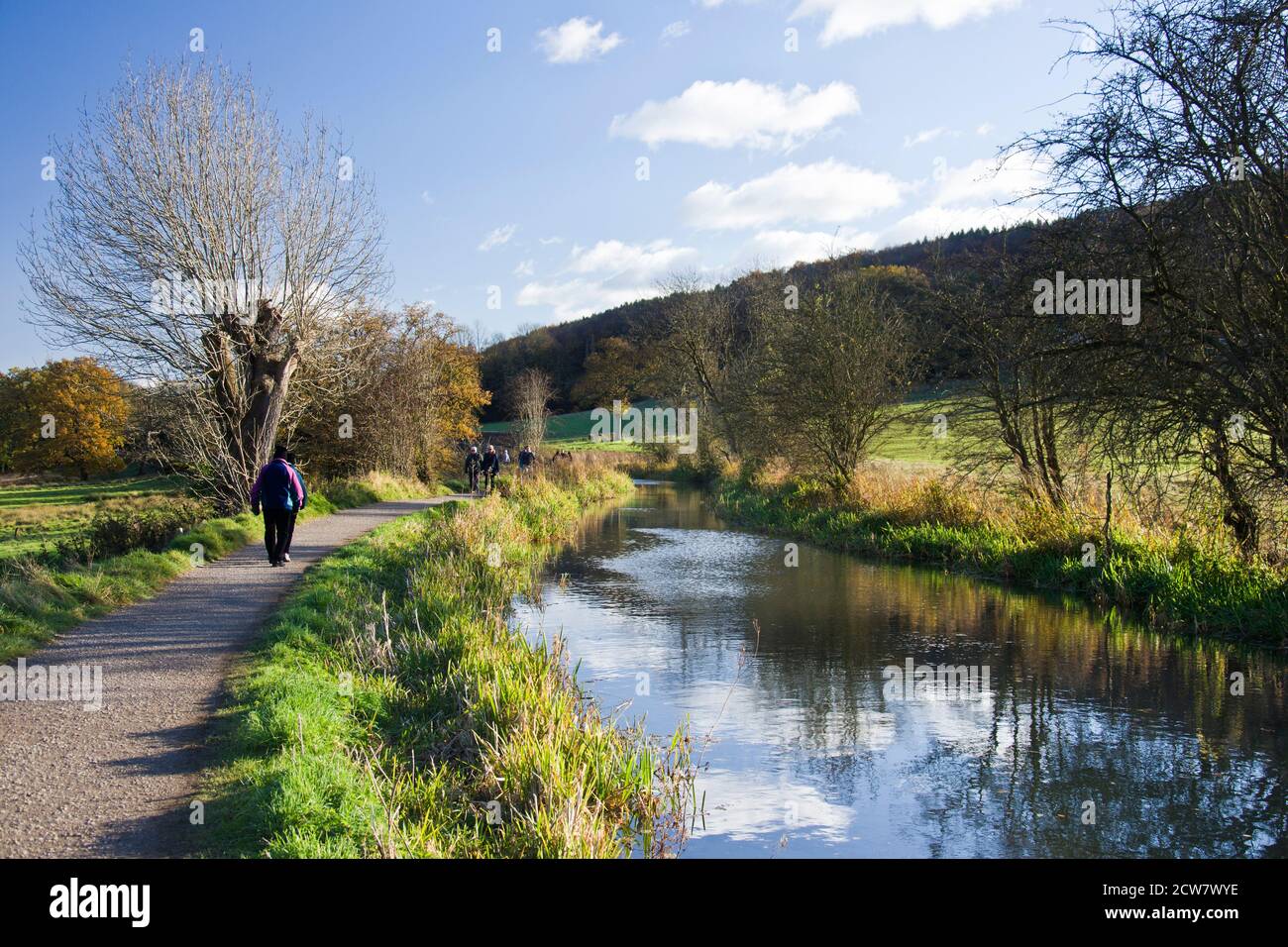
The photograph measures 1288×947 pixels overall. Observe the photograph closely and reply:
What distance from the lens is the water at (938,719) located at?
241 inches

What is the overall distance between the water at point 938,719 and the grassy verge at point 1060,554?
607 mm

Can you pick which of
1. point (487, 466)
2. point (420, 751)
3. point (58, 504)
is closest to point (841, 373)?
point (487, 466)

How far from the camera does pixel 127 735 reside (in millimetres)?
6086

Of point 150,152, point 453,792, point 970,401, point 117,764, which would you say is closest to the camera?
point 117,764

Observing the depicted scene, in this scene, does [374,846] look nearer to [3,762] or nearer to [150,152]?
[3,762]

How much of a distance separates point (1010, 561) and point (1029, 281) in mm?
5978

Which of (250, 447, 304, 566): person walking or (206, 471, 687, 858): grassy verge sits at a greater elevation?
(250, 447, 304, 566): person walking

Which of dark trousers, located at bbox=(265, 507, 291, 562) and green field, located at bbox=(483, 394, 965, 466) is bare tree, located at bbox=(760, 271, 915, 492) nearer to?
green field, located at bbox=(483, 394, 965, 466)

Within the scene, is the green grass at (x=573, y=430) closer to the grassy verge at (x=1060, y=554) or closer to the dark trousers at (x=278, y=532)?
the grassy verge at (x=1060, y=554)

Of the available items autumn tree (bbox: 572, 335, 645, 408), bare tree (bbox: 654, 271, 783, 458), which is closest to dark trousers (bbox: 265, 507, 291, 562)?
bare tree (bbox: 654, 271, 783, 458)

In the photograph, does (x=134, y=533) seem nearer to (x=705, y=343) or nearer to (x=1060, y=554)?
(x=1060, y=554)

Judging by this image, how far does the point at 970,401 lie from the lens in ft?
56.2

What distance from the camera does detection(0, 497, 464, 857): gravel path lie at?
15.2ft

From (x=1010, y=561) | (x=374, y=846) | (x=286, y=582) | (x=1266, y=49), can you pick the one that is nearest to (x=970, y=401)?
(x=1010, y=561)
